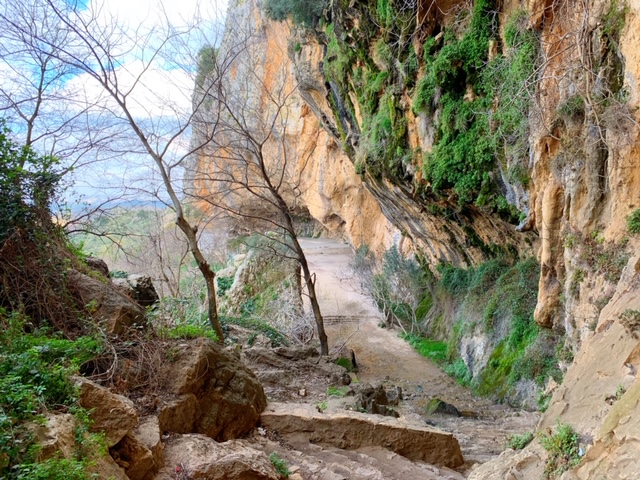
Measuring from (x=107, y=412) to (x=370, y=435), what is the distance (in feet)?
11.0

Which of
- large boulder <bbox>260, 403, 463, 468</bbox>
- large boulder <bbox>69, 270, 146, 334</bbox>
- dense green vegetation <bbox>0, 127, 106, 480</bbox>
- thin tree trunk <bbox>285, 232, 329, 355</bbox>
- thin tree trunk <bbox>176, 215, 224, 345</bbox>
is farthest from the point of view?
thin tree trunk <bbox>285, 232, 329, 355</bbox>

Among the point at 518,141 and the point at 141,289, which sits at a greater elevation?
the point at 518,141

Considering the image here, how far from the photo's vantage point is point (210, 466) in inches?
147

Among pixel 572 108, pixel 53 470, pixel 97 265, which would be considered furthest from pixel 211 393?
pixel 572 108

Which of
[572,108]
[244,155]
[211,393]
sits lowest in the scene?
[211,393]

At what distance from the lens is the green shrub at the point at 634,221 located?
16.8 feet

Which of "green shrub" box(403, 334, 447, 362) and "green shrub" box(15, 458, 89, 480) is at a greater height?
"green shrub" box(15, 458, 89, 480)

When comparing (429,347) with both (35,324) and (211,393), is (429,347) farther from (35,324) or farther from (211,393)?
(35,324)

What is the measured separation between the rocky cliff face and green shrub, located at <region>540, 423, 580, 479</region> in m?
0.16

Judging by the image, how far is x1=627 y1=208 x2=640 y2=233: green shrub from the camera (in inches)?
201

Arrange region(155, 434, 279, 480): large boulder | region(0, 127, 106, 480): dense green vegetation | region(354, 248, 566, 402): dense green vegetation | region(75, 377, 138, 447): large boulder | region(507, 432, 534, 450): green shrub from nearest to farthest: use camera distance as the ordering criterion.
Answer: region(0, 127, 106, 480): dense green vegetation
region(75, 377, 138, 447): large boulder
region(155, 434, 279, 480): large boulder
region(507, 432, 534, 450): green shrub
region(354, 248, 566, 402): dense green vegetation

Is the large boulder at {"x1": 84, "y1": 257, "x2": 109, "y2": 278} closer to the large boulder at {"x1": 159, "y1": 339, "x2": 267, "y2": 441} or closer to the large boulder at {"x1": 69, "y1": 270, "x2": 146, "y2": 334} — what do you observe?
the large boulder at {"x1": 69, "y1": 270, "x2": 146, "y2": 334}

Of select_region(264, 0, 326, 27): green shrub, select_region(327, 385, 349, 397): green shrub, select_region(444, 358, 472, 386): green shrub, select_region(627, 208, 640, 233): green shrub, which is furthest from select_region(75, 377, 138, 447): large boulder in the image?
select_region(264, 0, 326, 27): green shrub

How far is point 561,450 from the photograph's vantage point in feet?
10.6
